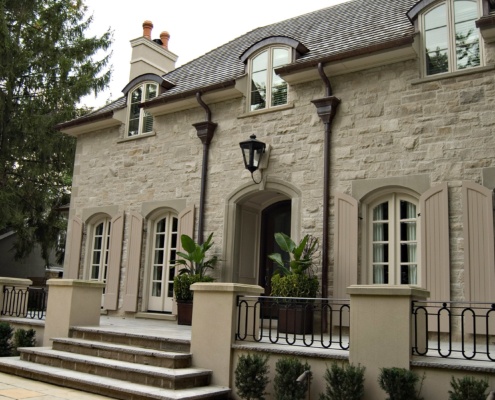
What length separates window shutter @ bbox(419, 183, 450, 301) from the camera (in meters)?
7.71

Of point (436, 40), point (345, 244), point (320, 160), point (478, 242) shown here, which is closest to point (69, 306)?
point (345, 244)

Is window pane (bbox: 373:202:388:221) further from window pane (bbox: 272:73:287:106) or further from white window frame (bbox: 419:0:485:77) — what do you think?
window pane (bbox: 272:73:287:106)

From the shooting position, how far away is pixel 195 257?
9.83 meters

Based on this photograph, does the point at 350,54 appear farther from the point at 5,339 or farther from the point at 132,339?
the point at 5,339

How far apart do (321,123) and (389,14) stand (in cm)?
285

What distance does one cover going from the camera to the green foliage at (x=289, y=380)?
5.76 meters

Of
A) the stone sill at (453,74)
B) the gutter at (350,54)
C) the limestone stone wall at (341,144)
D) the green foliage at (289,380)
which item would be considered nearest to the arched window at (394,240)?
the limestone stone wall at (341,144)

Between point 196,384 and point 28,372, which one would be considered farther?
point 28,372

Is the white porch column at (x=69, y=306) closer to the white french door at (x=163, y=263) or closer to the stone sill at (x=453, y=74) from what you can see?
the white french door at (x=163, y=263)

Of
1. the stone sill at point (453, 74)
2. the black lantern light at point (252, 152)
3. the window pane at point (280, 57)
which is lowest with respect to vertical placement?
the black lantern light at point (252, 152)

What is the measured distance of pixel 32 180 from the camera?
17.1 m

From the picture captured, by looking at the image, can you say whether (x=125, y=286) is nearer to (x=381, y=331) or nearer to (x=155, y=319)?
(x=155, y=319)

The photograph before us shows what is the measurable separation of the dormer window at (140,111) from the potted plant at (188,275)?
3.54 meters

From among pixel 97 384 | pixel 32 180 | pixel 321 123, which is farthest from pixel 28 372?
pixel 32 180
